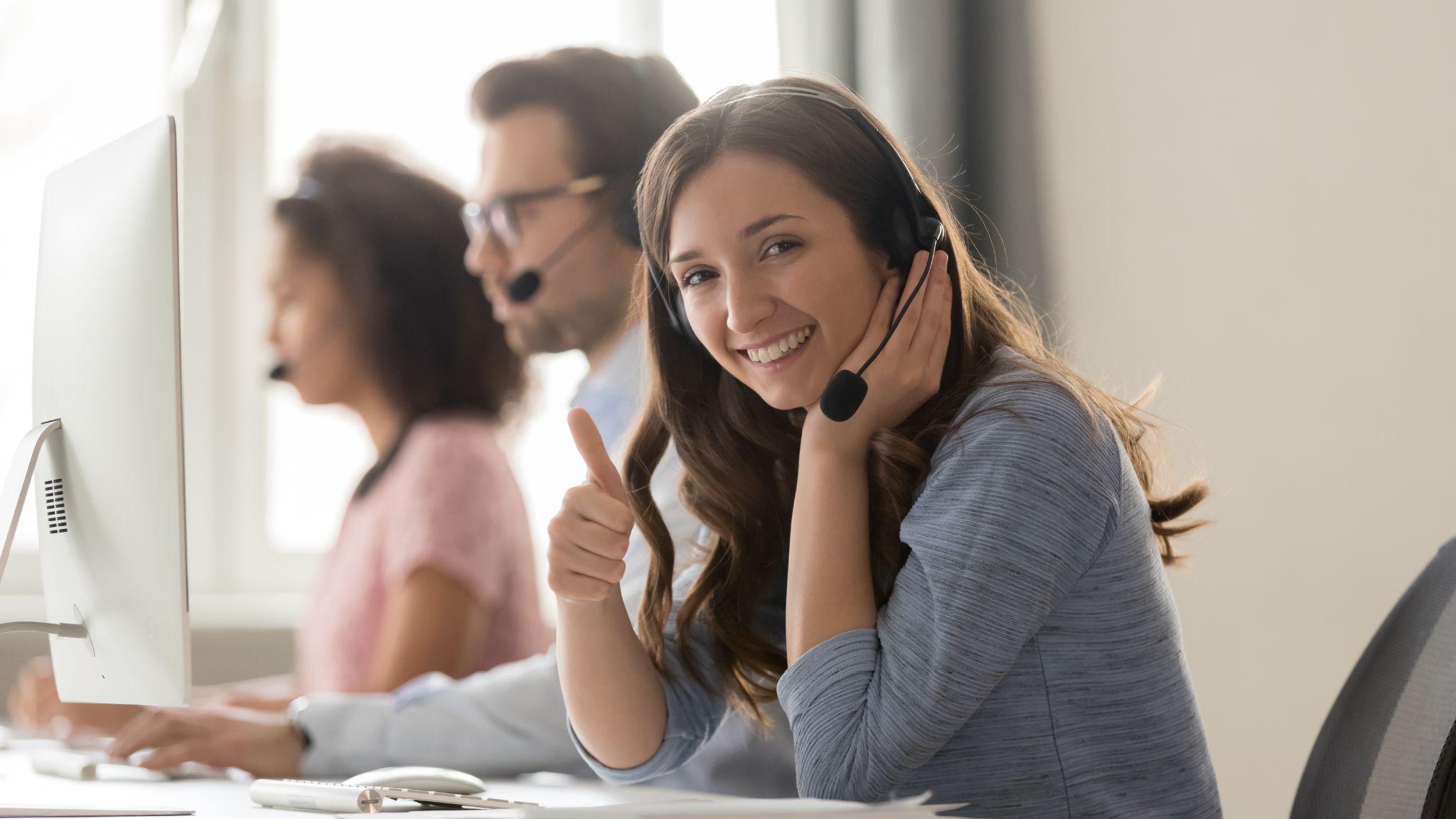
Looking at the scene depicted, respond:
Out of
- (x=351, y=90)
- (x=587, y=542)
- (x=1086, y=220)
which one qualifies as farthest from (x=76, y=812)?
(x=351, y=90)

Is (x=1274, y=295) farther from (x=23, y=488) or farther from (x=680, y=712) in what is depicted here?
(x=23, y=488)

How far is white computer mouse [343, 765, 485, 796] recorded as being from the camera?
893mm

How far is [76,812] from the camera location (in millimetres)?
852

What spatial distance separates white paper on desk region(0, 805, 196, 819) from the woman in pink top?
2.59 ft

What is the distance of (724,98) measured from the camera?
1.06 meters

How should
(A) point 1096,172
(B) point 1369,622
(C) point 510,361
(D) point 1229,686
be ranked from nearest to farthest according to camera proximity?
(B) point 1369,622 → (D) point 1229,686 → (A) point 1096,172 → (C) point 510,361

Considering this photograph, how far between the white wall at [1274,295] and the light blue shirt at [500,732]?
2.17ft

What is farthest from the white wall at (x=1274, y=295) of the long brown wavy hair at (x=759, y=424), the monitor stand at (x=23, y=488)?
the monitor stand at (x=23, y=488)

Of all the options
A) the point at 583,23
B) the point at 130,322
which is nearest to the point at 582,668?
the point at 130,322

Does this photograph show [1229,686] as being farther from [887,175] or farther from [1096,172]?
[887,175]

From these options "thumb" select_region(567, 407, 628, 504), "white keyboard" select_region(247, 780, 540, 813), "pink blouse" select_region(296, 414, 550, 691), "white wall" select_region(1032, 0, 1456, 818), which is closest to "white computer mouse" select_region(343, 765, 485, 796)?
"white keyboard" select_region(247, 780, 540, 813)

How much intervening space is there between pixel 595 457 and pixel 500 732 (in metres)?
0.40

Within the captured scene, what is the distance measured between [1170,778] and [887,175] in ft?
1.68

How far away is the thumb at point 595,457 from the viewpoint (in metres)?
1.02
